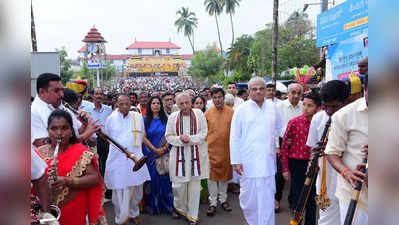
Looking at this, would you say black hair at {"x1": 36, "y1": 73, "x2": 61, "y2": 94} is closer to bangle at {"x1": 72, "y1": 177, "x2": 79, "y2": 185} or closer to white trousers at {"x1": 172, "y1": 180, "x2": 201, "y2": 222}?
bangle at {"x1": 72, "y1": 177, "x2": 79, "y2": 185}

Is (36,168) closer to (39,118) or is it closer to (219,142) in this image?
(39,118)

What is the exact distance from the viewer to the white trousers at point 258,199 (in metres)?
3.86

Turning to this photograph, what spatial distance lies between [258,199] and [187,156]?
1247 mm

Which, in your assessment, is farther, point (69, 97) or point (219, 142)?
point (219, 142)

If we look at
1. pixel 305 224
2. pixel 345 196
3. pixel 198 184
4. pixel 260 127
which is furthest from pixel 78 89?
pixel 345 196

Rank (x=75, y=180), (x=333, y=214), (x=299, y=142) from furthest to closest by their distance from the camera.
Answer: (x=299, y=142)
(x=333, y=214)
(x=75, y=180)

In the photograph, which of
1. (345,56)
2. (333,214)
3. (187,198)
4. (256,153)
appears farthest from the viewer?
(345,56)

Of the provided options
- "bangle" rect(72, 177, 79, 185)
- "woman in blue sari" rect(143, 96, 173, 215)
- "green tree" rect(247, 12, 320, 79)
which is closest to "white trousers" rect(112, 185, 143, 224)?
"woman in blue sari" rect(143, 96, 173, 215)

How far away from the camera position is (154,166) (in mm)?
5227

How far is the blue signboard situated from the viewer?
22.0 feet

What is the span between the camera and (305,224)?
3910 millimetres

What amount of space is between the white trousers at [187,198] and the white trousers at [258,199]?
0.90 meters

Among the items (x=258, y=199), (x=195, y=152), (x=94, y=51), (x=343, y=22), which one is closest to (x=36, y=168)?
(x=258, y=199)

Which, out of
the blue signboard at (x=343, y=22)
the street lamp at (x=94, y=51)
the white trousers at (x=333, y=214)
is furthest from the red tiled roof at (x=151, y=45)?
the white trousers at (x=333, y=214)
